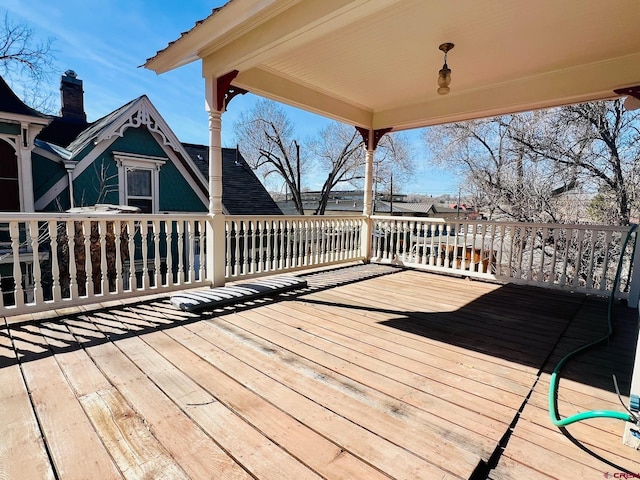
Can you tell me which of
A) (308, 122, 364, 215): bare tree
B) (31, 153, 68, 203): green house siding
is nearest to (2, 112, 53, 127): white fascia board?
(31, 153, 68, 203): green house siding

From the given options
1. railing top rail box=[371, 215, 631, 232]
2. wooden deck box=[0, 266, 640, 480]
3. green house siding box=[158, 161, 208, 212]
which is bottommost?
wooden deck box=[0, 266, 640, 480]

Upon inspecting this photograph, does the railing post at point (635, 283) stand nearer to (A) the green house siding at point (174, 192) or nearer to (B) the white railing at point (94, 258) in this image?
(B) the white railing at point (94, 258)

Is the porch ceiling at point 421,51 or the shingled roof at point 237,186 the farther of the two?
the shingled roof at point 237,186

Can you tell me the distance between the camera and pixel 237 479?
1.16 m

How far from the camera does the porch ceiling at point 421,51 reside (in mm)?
2639

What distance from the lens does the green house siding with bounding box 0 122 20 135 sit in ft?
19.0

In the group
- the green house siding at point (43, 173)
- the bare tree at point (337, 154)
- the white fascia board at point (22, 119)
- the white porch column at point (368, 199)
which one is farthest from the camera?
the bare tree at point (337, 154)

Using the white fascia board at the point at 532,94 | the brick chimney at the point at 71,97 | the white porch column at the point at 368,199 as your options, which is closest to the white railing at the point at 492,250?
the white porch column at the point at 368,199

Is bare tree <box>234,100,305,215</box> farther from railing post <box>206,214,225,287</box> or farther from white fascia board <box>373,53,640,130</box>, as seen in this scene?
railing post <box>206,214,225,287</box>

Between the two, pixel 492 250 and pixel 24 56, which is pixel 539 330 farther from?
pixel 24 56

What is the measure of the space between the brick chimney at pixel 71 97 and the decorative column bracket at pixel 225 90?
8.33 meters

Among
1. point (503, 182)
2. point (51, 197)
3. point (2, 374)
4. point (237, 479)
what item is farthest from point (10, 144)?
point (503, 182)

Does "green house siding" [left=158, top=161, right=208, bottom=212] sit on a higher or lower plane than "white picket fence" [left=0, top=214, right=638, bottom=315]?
higher

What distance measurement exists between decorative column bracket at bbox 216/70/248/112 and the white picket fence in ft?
4.22
